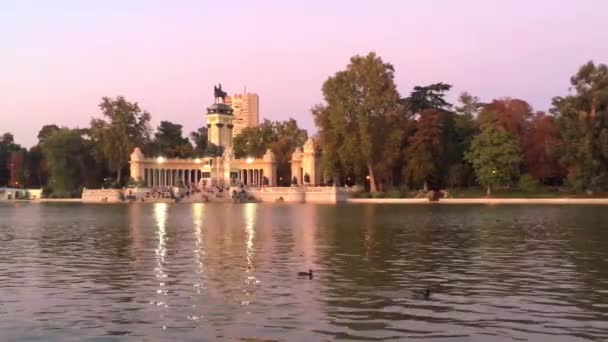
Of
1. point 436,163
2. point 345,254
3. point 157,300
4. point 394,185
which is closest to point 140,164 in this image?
point 394,185

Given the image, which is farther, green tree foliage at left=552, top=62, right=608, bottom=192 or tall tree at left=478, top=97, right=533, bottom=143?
tall tree at left=478, top=97, right=533, bottom=143

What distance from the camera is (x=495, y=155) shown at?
82.9 metres

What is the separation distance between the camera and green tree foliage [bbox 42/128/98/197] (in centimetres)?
11281

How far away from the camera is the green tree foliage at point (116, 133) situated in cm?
11194

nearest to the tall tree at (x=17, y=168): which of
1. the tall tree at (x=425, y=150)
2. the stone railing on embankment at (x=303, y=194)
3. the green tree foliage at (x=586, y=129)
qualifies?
the stone railing on embankment at (x=303, y=194)

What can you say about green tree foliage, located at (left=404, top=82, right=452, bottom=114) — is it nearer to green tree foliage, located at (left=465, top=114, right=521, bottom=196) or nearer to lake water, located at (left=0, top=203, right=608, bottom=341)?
green tree foliage, located at (left=465, top=114, right=521, bottom=196)

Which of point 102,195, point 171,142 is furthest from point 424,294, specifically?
point 171,142

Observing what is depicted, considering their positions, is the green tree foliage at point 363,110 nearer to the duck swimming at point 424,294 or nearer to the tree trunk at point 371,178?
the tree trunk at point 371,178

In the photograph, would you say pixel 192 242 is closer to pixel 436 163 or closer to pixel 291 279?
pixel 291 279

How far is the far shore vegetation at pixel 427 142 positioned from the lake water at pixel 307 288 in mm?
47048

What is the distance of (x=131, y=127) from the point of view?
376ft

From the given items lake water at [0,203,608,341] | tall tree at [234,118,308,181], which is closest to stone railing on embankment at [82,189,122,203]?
tall tree at [234,118,308,181]

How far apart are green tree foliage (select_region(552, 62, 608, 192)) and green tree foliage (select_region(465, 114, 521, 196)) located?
20.8ft

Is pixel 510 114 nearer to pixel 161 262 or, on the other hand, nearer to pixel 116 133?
pixel 116 133
